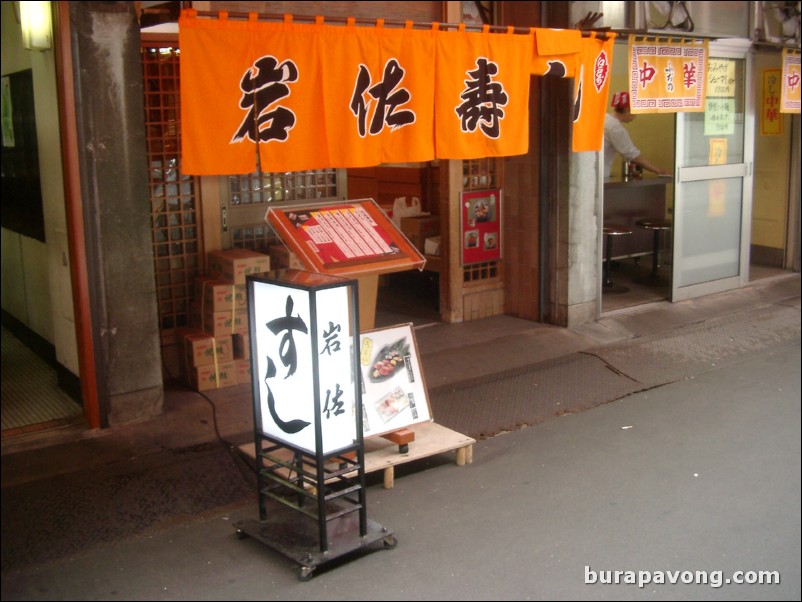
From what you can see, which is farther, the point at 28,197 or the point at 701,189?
the point at 701,189

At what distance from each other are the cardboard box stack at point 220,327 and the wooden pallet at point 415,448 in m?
1.48

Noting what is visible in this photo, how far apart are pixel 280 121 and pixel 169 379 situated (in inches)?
106

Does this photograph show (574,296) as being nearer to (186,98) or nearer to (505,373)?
(505,373)

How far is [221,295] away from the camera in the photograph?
7.80m

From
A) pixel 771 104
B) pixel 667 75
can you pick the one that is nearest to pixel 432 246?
pixel 667 75

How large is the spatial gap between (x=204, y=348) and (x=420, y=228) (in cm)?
393

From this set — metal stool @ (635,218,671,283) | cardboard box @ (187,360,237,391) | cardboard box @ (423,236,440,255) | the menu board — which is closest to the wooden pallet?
the menu board

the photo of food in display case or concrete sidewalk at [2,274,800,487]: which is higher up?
the photo of food in display case

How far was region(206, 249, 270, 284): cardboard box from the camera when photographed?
785cm

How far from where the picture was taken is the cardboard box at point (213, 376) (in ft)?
25.8

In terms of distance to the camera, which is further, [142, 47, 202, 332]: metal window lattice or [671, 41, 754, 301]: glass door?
[671, 41, 754, 301]: glass door

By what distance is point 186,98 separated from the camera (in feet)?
21.8

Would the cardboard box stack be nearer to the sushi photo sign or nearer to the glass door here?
the sushi photo sign

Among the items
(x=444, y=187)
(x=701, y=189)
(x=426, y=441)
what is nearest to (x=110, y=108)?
(x=426, y=441)
